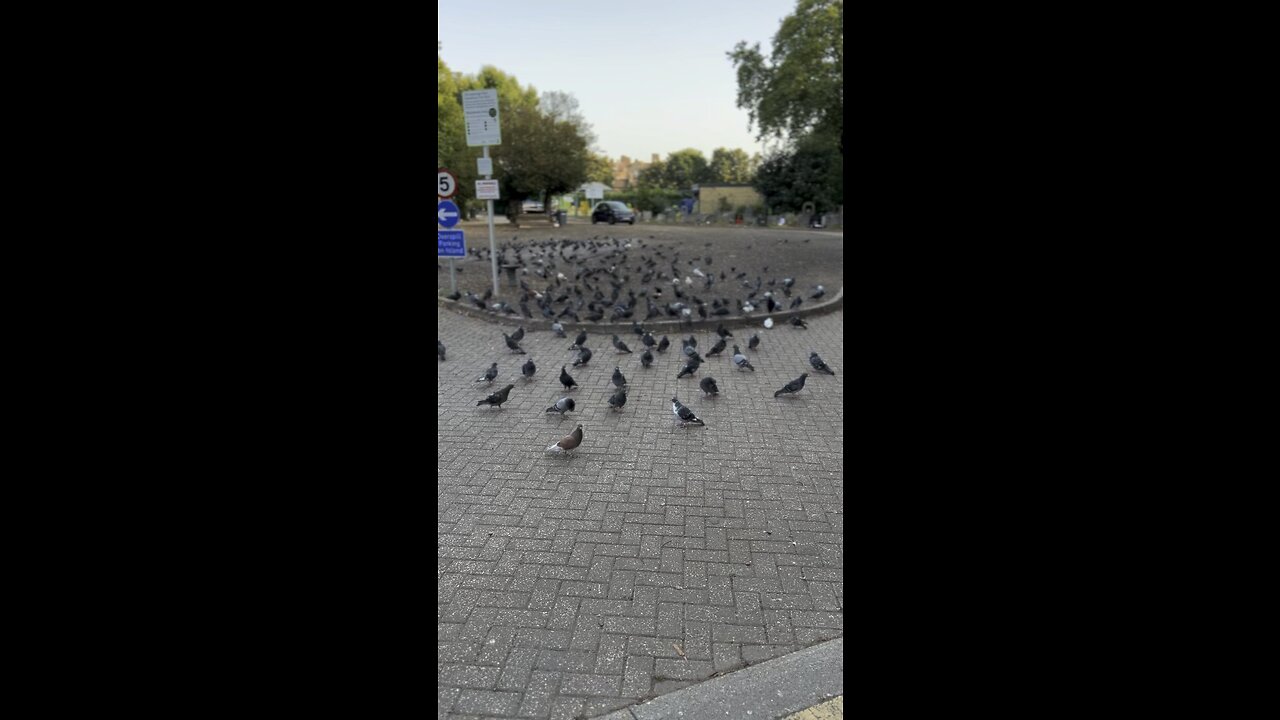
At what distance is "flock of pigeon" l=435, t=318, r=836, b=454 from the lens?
645 centimetres

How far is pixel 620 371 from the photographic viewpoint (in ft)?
27.8

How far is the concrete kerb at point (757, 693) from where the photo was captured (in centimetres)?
277

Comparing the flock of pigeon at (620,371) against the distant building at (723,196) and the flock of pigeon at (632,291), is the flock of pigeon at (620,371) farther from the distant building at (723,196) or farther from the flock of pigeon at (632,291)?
the distant building at (723,196)

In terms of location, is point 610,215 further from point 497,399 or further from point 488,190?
point 497,399

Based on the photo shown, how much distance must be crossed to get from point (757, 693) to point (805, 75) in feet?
70.4

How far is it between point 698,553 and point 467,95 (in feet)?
36.9

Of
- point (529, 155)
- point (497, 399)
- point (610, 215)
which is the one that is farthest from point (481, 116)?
point (610, 215)

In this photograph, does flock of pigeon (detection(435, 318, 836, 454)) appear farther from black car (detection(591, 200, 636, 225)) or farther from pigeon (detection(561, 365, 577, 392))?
black car (detection(591, 200, 636, 225))

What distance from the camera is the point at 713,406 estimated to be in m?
7.25

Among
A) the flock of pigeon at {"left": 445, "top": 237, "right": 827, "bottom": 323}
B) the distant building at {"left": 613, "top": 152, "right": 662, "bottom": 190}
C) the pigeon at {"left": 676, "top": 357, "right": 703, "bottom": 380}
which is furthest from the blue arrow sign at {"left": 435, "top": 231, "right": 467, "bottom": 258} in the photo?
the distant building at {"left": 613, "top": 152, "right": 662, "bottom": 190}
